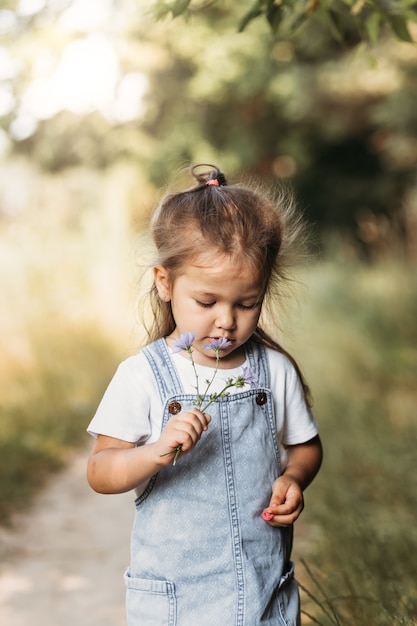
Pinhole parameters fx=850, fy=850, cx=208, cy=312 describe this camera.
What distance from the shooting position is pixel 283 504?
1.99 m

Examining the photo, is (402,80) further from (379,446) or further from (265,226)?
(265,226)

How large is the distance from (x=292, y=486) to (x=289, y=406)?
228mm

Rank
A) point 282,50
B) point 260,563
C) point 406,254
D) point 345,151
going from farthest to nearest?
point 345,151 → point 282,50 → point 406,254 → point 260,563

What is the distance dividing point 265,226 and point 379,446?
3.12 meters

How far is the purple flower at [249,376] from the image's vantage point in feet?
6.55

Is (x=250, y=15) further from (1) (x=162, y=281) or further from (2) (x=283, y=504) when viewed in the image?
(2) (x=283, y=504)

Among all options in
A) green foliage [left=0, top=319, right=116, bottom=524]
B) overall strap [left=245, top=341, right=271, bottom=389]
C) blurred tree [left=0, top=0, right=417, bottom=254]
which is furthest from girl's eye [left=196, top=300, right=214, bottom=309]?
blurred tree [left=0, top=0, right=417, bottom=254]

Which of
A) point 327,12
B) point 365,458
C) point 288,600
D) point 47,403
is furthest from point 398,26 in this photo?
point 47,403

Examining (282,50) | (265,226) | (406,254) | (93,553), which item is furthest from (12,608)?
(282,50)

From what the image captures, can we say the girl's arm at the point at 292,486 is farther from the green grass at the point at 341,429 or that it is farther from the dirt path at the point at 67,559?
the dirt path at the point at 67,559

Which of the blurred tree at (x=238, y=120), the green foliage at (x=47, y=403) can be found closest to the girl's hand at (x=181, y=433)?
the green foliage at (x=47, y=403)

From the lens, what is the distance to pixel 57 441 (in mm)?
5832

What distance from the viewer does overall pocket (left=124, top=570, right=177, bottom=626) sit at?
1945 mm

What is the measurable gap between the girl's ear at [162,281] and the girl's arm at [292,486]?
0.52 meters
